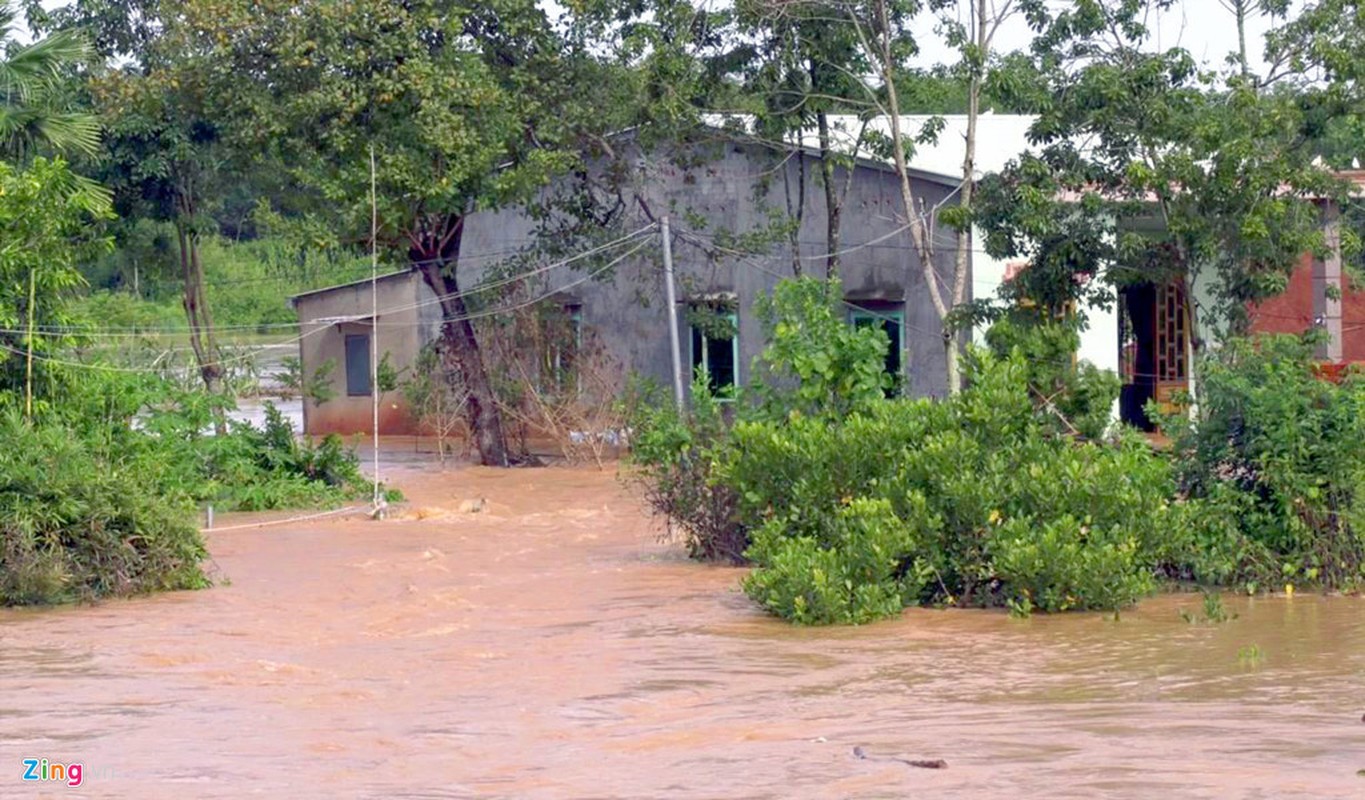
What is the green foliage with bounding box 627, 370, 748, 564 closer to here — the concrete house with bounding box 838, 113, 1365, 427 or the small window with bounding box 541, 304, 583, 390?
the concrete house with bounding box 838, 113, 1365, 427

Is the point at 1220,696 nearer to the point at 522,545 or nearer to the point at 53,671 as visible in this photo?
the point at 53,671

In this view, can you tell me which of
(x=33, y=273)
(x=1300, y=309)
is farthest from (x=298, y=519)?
(x=1300, y=309)

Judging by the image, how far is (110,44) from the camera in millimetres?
25719

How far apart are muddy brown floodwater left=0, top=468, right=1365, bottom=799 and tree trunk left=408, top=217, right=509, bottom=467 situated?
30.3ft

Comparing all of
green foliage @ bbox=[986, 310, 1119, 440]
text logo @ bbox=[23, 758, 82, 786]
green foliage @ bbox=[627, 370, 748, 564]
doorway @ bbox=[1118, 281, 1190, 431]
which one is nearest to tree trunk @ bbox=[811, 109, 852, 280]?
doorway @ bbox=[1118, 281, 1190, 431]

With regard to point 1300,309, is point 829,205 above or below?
above

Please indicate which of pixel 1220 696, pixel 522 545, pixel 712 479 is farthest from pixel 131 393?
pixel 1220 696

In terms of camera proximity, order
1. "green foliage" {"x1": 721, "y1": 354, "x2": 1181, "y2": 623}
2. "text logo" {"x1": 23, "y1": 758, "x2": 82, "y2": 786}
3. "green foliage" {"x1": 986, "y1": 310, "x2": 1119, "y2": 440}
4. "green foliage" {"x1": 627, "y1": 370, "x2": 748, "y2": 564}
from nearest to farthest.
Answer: "text logo" {"x1": 23, "y1": 758, "x2": 82, "y2": 786}
"green foliage" {"x1": 721, "y1": 354, "x2": 1181, "y2": 623}
"green foliage" {"x1": 986, "y1": 310, "x2": 1119, "y2": 440}
"green foliage" {"x1": 627, "y1": 370, "x2": 748, "y2": 564}

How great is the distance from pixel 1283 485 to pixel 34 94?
13.0m

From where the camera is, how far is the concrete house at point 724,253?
2239cm

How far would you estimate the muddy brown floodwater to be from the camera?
7.41 m

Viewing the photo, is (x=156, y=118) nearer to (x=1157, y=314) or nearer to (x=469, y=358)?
(x=469, y=358)

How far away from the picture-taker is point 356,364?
30156mm

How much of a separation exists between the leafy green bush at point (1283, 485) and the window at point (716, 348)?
11023 mm
